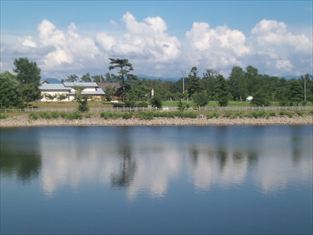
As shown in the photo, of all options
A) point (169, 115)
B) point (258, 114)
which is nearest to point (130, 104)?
point (169, 115)

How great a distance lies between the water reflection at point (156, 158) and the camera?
19.4m

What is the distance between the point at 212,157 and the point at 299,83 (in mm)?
38196

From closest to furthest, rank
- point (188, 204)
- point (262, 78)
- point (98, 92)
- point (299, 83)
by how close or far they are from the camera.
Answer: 1. point (188, 204)
2. point (299, 83)
3. point (98, 92)
4. point (262, 78)

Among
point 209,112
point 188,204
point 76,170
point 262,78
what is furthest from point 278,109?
point 188,204

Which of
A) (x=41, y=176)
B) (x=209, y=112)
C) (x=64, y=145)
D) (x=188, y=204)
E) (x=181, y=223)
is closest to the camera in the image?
(x=181, y=223)

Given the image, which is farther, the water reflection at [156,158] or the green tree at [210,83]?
the green tree at [210,83]

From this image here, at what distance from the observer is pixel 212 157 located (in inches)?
1000

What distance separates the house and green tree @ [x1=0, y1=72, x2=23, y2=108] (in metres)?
12.3

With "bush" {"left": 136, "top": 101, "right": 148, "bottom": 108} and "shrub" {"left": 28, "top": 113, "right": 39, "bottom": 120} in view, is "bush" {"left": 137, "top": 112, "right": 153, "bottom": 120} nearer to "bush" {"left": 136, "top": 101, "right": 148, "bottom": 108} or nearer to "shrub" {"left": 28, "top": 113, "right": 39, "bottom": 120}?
"bush" {"left": 136, "top": 101, "right": 148, "bottom": 108}

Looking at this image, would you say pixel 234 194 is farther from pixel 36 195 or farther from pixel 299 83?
pixel 299 83

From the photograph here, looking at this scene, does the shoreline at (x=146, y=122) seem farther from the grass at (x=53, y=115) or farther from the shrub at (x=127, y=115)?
the shrub at (x=127, y=115)

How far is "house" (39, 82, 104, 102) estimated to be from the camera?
61906mm

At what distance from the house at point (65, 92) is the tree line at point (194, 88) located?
5.04 ft

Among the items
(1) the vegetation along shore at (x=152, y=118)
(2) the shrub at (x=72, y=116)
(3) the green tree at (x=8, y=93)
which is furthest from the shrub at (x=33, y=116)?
(3) the green tree at (x=8, y=93)
